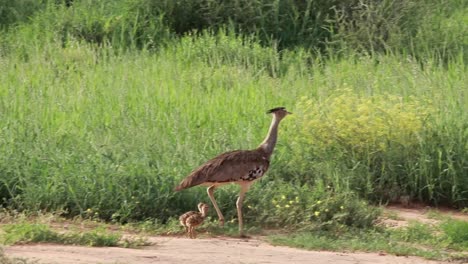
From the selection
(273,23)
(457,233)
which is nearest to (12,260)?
(457,233)

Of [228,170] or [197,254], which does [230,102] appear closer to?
[228,170]

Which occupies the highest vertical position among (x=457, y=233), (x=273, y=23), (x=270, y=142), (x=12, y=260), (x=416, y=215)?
(x=273, y=23)

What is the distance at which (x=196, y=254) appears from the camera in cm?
809

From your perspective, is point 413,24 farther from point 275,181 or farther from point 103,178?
point 103,178

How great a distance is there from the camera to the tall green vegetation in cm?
948


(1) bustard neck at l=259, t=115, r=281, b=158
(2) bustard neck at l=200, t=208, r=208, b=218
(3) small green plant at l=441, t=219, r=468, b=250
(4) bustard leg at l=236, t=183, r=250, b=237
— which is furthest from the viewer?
(1) bustard neck at l=259, t=115, r=281, b=158

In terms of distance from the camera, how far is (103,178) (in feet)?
30.4

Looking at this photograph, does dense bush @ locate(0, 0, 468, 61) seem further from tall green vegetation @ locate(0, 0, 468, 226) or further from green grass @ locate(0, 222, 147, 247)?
green grass @ locate(0, 222, 147, 247)

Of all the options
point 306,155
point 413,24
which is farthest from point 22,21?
point 306,155

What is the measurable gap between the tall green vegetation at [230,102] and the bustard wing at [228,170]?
454 millimetres

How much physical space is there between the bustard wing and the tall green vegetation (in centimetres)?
45

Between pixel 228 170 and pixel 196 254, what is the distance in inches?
43.2

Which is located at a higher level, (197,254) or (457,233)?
(197,254)

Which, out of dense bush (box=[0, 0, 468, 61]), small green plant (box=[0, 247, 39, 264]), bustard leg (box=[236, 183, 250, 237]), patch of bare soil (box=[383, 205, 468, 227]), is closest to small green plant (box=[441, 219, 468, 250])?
patch of bare soil (box=[383, 205, 468, 227])
